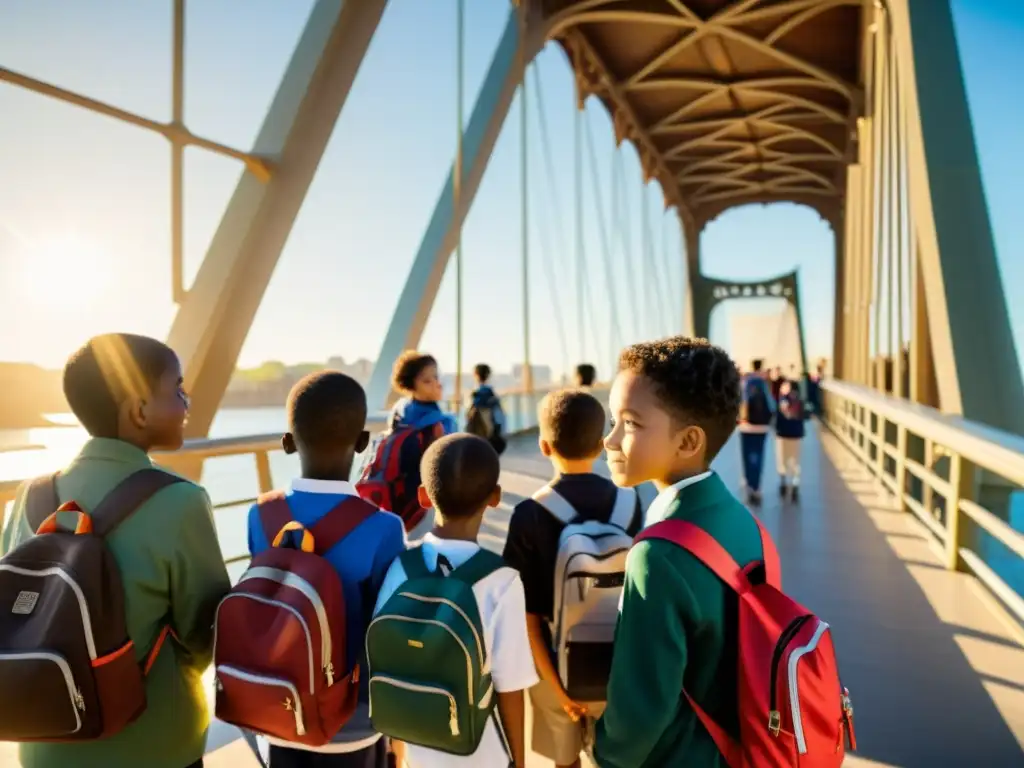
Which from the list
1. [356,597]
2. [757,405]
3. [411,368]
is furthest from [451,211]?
[356,597]

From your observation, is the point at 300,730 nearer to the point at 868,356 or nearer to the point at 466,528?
the point at 466,528

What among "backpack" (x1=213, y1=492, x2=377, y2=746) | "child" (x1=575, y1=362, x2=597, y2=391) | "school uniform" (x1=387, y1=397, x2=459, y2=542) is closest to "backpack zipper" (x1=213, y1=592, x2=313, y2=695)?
"backpack" (x1=213, y1=492, x2=377, y2=746)

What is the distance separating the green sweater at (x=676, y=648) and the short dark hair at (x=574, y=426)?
2.01ft

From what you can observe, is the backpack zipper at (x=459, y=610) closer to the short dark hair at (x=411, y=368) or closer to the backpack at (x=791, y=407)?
the short dark hair at (x=411, y=368)

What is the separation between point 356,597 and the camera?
4.26ft

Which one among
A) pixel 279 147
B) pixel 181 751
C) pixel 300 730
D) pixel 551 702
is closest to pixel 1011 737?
pixel 551 702

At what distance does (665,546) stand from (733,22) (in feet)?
47.5

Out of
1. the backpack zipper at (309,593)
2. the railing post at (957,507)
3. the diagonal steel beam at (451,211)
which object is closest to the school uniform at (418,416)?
the backpack zipper at (309,593)

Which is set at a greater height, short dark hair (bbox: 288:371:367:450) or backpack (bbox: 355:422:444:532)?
short dark hair (bbox: 288:371:367:450)

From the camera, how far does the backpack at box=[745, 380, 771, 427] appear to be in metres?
5.62

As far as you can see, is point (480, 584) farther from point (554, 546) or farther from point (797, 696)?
point (797, 696)

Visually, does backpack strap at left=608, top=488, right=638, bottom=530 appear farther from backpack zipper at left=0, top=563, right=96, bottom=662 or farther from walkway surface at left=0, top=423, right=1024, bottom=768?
backpack zipper at left=0, top=563, right=96, bottom=662

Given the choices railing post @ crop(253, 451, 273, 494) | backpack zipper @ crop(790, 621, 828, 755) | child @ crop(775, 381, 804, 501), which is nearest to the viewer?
backpack zipper @ crop(790, 621, 828, 755)

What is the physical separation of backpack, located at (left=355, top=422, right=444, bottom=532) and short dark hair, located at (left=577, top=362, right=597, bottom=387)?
2674 mm
